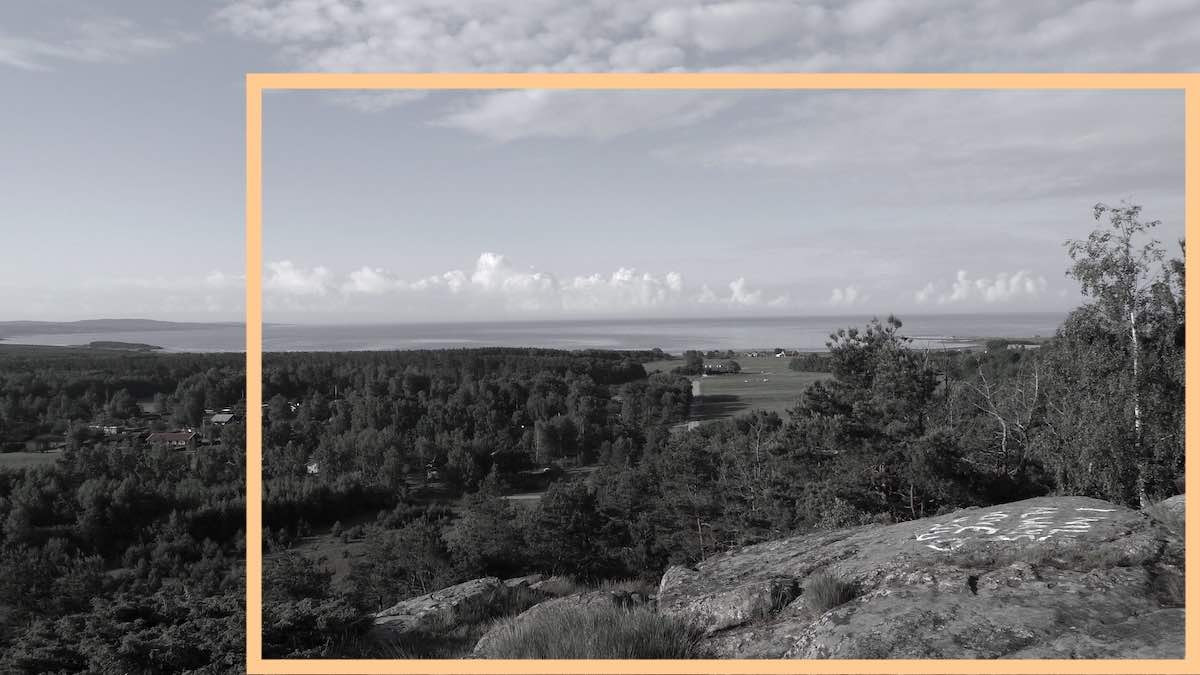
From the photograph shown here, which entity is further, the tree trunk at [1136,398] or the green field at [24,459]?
the green field at [24,459]

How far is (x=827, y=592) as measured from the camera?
4195 mm

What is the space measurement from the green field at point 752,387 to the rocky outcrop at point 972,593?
941 cm

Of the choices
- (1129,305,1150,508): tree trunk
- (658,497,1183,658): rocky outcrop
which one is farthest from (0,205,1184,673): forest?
(658,497,1183,658): rocky outcrop

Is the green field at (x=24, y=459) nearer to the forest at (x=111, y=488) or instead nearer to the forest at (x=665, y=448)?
the forest at (x=111, y=488)

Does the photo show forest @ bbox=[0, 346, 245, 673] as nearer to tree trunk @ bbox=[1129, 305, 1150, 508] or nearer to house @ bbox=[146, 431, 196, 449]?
house @ bbox=[146, 431, 196, 449]

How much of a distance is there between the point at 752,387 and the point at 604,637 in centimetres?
2854

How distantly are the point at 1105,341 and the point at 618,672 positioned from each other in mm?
13757

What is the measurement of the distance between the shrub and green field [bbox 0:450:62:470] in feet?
227

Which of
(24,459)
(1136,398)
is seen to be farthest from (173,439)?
(1136,398)

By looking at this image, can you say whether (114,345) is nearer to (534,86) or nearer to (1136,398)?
(534,86)

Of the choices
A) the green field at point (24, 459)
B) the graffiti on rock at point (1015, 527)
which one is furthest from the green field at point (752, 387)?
the green field at point (24, 459)

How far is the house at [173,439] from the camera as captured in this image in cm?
4850

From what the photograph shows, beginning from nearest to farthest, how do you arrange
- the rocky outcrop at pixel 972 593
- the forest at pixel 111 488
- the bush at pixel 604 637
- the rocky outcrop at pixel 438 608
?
the rocky outcrop at pixel 972 593, the bush at pixel 604 637, the rocky outcrop at pixel 438 608, the forest at pixel 111 488

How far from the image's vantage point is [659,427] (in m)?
57.0
